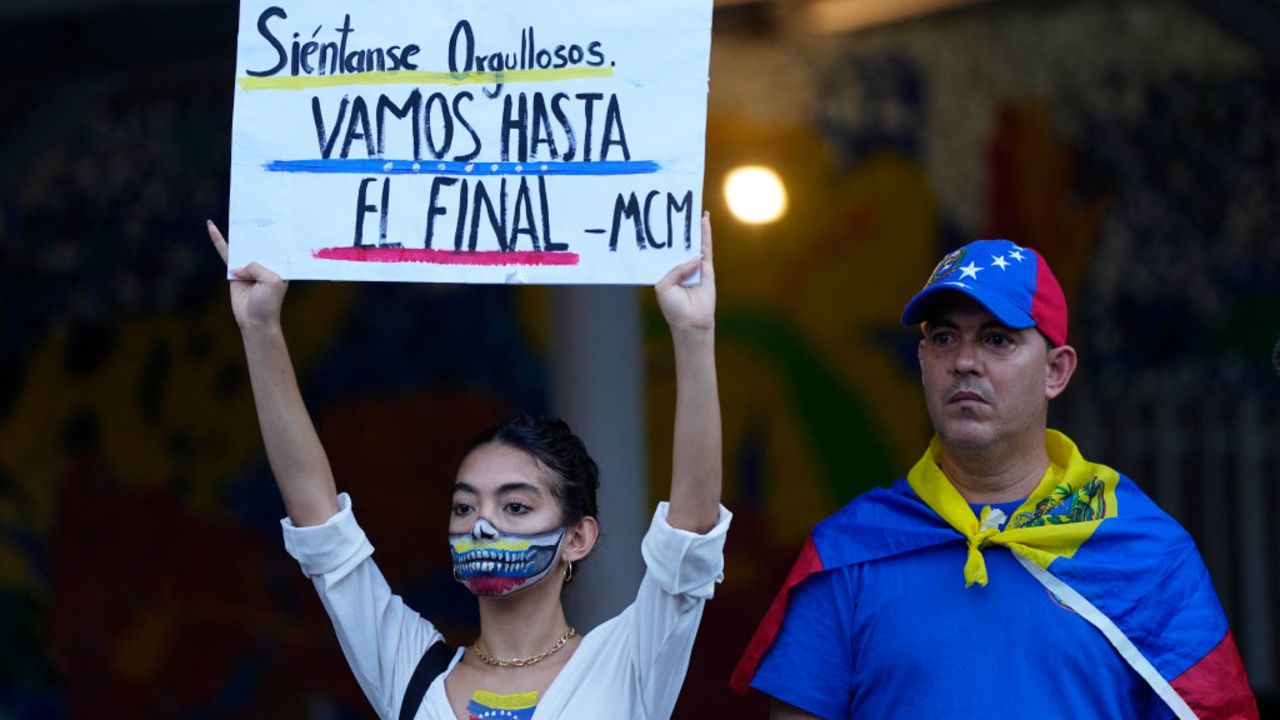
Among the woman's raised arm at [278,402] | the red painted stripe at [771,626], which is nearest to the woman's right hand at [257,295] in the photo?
the woman's raised arm at [278,402]

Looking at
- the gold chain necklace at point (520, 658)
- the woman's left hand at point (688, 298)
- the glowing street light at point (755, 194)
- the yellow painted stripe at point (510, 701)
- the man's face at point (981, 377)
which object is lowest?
the yellow painted stripe at point (510, 701)

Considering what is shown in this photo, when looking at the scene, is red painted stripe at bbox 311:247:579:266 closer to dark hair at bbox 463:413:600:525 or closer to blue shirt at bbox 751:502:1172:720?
dark hair at bbox 463:413:600:525

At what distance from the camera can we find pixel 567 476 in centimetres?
289

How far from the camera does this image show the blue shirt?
2748mm

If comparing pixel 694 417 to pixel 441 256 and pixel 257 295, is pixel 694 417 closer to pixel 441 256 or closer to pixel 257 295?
pixel 441 256

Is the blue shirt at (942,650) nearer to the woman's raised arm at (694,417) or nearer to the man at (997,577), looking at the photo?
the man at (997,577)

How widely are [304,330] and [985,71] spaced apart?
11.5 ft

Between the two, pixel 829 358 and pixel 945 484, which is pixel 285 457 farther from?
pixel 829 358

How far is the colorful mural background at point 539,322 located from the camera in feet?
25.2

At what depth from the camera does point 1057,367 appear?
302 centimetres

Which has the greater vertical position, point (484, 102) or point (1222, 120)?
point (1222, 120)

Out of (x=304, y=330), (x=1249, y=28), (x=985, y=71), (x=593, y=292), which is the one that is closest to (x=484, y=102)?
(x=593, y=292)

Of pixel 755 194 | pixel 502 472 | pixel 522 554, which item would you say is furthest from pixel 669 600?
pixel 755 194

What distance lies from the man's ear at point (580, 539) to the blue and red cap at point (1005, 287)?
64cm
